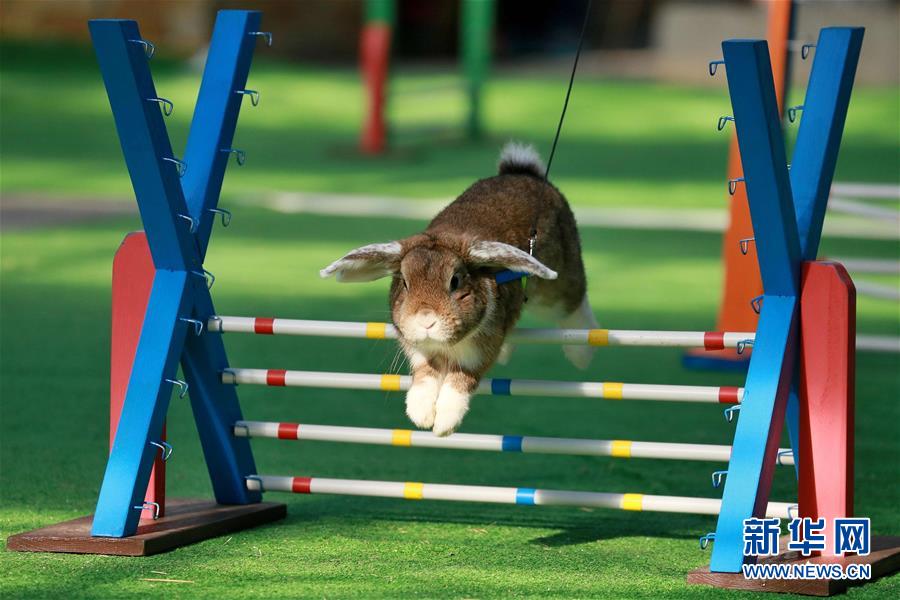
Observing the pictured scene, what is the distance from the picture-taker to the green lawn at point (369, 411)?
12.7 feet

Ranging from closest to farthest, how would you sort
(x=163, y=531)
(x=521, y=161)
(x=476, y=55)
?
(x=163, y=531) < (x=521, y=161) < (x=476, y=55)

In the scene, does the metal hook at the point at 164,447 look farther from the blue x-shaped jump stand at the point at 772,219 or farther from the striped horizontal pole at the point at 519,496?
the blue x-shaped jump stand at the point at 772,219

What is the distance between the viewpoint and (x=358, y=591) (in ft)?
12.0

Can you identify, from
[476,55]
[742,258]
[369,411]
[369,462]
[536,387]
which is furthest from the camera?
[476,55]

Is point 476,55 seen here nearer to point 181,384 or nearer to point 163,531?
point 181,384

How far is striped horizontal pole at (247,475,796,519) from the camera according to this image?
155 inches

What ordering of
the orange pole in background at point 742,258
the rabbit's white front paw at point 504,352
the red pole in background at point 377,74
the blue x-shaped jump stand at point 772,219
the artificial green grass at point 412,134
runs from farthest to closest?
the red pole in background at point 377,74 < the artificial green grass at point 412,134 < the orange pole in background at point 742,258 < the rabbit's white front paw at point 504,352 < the blue x-shaped jump stand at point 772,219

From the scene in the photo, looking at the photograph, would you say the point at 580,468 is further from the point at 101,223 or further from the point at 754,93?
the point at 101,223

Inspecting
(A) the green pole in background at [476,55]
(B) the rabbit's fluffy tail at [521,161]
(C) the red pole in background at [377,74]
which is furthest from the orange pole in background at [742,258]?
(A) the green pole in background at [476,55]

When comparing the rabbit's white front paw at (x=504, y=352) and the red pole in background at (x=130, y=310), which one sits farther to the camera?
the rabbit's white front paw at (x=504, y=352)

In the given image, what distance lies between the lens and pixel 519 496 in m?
4.10

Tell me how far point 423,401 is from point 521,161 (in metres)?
1.31

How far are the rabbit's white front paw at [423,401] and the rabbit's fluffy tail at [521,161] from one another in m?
1.22

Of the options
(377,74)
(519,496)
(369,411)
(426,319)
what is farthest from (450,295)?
(377,74)
